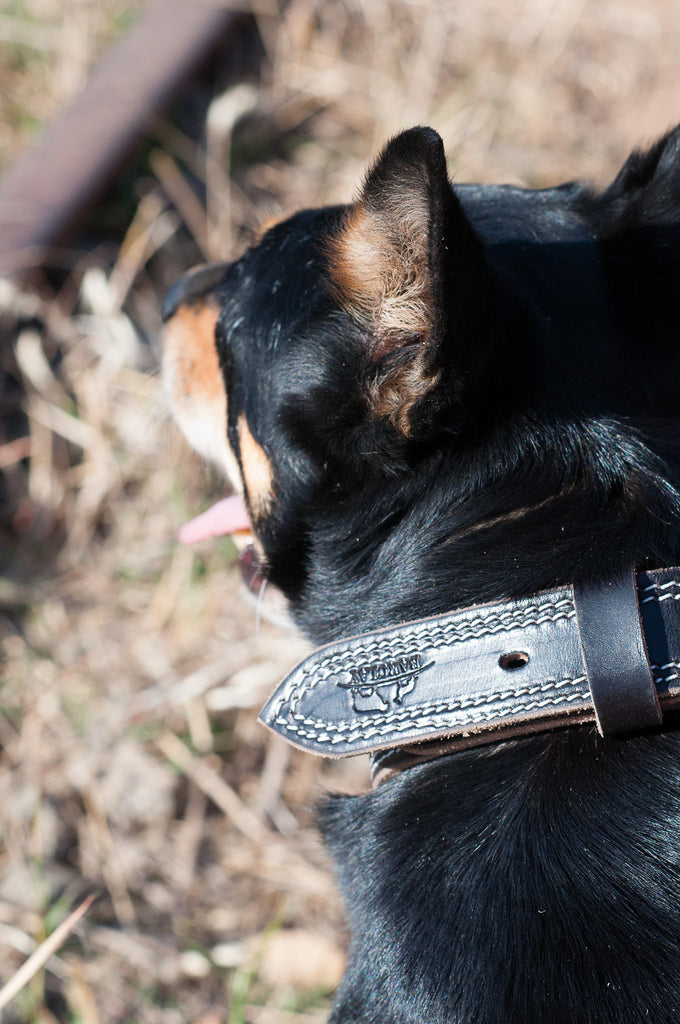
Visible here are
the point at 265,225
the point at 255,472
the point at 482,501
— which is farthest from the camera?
the point at 265,225

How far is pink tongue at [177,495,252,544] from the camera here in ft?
7.93

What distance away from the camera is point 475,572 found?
4.99ft

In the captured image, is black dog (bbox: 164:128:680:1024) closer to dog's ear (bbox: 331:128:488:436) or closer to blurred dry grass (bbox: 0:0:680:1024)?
dog's ear (bbox: 331:128:488:436)

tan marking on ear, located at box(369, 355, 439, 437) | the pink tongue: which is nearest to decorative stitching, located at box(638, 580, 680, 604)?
tan marking on ear, located at box(369, 355, 439, 437)

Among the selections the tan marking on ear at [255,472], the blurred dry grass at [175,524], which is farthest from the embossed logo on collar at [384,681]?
the blurred dry grass at [175,524]

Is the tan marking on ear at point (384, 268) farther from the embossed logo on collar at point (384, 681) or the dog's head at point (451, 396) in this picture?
the embossed logo on collar at point (384, 681)

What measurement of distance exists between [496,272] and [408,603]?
556 millimetres

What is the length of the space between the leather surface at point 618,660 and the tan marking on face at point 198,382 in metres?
0.92

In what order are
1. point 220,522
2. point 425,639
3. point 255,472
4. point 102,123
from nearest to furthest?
point 425,639 → point 255,472 → point 220,522 → point 102,123

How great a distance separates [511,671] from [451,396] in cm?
42

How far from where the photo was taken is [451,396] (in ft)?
4.72

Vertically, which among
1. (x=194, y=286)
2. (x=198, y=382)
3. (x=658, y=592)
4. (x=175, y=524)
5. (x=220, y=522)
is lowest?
(x=175, y=524)

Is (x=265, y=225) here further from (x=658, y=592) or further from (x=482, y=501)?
(x=658, y=592)

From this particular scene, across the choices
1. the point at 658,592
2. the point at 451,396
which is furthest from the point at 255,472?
the point at 658,592
